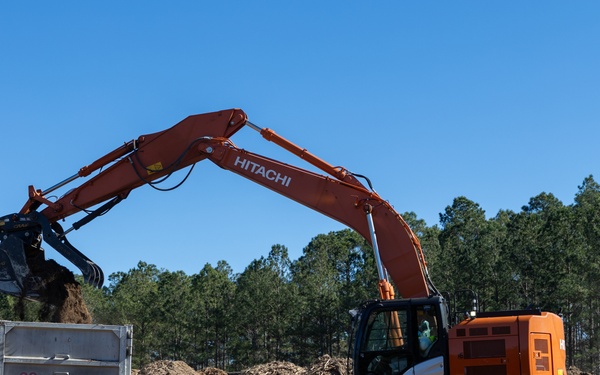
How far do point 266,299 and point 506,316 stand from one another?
4240cm

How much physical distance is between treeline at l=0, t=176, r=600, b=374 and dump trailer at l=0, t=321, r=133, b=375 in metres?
31.3

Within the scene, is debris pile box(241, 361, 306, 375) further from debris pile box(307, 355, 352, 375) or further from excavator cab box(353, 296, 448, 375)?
excavator cab box(353, 296, 448, 375)

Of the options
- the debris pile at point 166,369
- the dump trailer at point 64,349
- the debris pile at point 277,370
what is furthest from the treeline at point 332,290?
the dump trailer at point 64,349

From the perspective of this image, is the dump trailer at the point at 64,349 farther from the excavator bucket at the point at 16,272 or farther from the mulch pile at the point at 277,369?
the mulch pile at the point at 277,369

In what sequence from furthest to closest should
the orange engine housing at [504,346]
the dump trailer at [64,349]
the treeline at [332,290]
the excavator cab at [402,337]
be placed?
the treeline at [332,290]
the excavator cab at [402,337]
the orange engine housing at [504,346]
the dump trailer at [64,349]

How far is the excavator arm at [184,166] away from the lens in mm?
15664

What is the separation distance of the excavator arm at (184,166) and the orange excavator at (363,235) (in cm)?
2

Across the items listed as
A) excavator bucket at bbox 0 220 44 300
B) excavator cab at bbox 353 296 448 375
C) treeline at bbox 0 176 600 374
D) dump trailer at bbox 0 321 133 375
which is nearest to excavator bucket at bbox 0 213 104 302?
excavator bucket at bbox 0 220 44 300

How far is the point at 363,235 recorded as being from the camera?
1603cm

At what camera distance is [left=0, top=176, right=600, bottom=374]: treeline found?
43375mm

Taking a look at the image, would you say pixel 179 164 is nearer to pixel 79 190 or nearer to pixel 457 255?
pixel 79 190

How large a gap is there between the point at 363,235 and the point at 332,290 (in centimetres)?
4115

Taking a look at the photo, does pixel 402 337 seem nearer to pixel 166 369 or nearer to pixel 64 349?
pixel 64 349

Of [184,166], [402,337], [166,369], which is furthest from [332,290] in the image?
[402,337]
